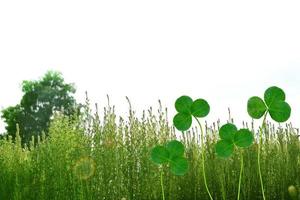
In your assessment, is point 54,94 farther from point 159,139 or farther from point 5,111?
point 159,139

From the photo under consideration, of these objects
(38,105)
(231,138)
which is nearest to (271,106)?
(231,138)

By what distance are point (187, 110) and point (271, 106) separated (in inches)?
19.1

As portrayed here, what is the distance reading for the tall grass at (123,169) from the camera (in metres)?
5.39

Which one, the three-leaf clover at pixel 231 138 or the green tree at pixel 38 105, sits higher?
the green tree at pixel 38 105

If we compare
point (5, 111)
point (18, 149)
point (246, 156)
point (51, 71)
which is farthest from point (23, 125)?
point (246, 156)

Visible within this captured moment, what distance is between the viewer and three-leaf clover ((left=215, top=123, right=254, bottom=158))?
293 centimetres

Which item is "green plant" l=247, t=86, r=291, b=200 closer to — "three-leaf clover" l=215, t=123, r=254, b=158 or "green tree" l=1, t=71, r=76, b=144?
"three-leaf clover" l=215, t=123, r=254, b=158

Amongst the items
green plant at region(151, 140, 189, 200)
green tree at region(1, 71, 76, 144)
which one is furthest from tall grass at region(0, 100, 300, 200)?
green tree at region(1, 71, 76, 144)

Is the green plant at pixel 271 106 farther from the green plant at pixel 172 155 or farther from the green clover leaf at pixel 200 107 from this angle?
the green plant at pixel 172 155

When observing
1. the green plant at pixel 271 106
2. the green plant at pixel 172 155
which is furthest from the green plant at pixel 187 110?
the green plant at pixel 271 106

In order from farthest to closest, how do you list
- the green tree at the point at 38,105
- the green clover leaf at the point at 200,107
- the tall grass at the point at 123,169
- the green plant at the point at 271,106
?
the green tree at the point at 38,105 < the tall grass at the point at 123,169 < the green clover leaf at the point at 200,107 < the green plant at the point at 271,106

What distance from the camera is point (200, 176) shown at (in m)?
5.54

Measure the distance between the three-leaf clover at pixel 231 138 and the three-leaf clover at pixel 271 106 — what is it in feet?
0.47

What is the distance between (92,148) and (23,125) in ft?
60.1
